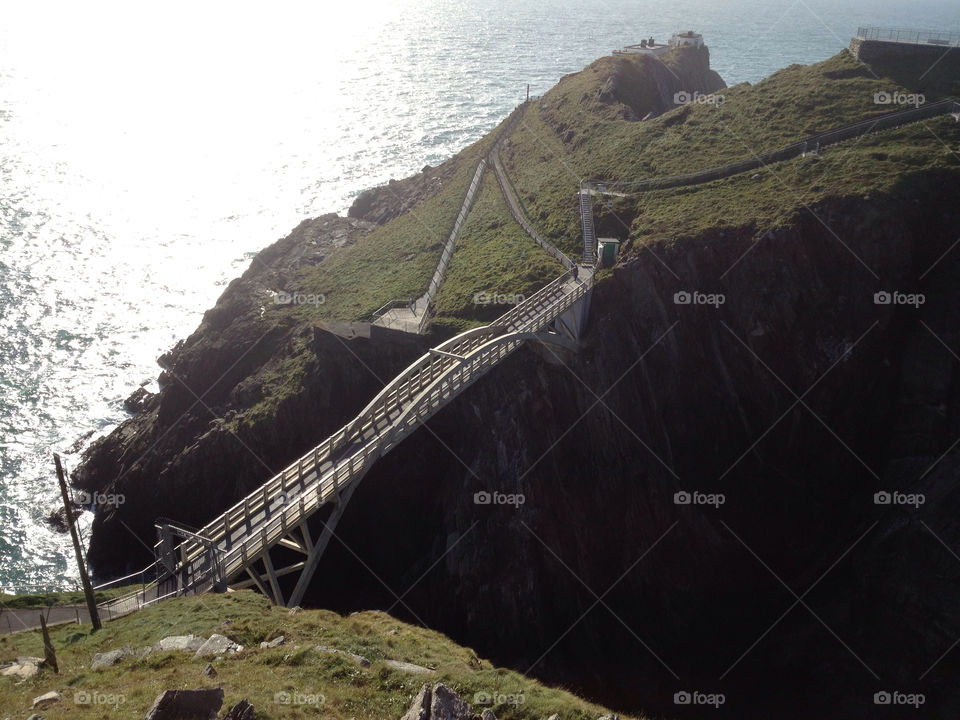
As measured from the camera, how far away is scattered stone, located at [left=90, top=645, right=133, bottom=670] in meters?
22.9

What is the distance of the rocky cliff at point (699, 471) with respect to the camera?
135 feet

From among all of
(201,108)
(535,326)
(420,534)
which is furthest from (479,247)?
(201,108)

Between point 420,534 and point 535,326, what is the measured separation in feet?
47.0

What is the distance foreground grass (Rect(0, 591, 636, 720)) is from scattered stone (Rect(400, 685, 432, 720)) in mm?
726

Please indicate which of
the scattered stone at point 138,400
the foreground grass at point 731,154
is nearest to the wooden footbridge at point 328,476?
the foreground grass at point 731,154

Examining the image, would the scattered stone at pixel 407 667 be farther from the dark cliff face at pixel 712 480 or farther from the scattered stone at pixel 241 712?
the dark cliff face at pixel 712 480

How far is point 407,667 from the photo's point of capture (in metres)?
23.5

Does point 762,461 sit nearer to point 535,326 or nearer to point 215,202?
point 535,326

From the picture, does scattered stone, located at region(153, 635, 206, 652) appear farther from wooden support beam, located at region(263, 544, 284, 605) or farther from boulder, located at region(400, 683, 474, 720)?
boulder, located at region(400, 683, 474, 720)

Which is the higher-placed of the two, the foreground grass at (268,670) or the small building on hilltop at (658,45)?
Result: the small building on hilltop at (658,45)

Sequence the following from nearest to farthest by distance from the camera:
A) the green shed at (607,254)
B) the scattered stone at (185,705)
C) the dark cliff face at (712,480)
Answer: the scattered stone at (185,705) < the dark cliff face at (712,480) < the green shed at (607,254)

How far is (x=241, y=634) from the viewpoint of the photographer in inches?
965

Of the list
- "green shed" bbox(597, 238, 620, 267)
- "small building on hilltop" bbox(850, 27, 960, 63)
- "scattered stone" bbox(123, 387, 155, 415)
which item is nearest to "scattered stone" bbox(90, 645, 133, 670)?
"green shed" bbox(597, 238, 620, 267)

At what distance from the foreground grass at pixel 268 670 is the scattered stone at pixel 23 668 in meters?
0.41
